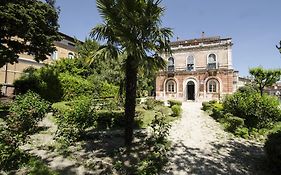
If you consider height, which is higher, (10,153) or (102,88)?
(102,88)

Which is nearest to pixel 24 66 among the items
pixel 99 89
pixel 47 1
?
pixel 99 89

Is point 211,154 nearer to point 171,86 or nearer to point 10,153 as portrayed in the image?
point 10,153

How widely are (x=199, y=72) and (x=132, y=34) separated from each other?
27.3 metres

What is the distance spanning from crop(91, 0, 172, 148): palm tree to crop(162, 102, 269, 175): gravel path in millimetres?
2302

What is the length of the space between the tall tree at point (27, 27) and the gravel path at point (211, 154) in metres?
10.8

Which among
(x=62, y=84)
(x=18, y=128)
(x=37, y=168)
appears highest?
(x=62, y=84)

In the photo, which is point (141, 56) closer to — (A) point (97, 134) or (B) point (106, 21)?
(B) point (106, 21)

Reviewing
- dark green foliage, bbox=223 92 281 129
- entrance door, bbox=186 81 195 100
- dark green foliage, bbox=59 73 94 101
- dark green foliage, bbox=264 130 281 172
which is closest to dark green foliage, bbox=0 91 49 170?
dark green foliage, bbox=264 130 281 172

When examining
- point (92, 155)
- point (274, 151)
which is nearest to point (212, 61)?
point (274, 151)

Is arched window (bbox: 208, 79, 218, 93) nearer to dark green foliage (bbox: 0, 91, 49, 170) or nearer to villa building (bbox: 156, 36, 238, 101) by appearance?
villa building (bbox: 156, 36, 238, 101)

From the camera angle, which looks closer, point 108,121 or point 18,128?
point 18,128

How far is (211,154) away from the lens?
372 inches

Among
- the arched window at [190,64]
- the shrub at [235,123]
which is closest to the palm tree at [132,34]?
the shrub at [235,123]

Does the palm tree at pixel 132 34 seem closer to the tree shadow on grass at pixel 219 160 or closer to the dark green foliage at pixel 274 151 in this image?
the tree shadow on grass at pixel 219 160
